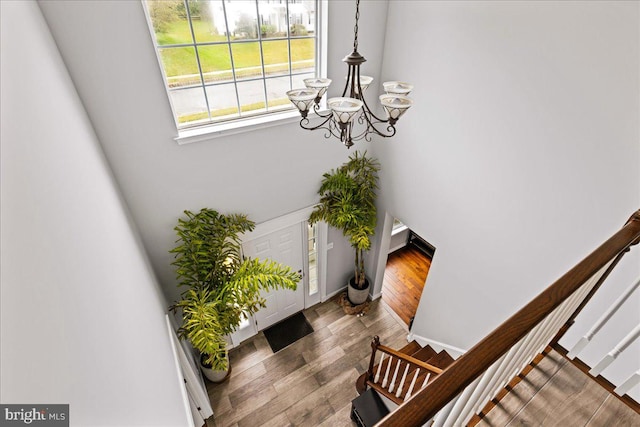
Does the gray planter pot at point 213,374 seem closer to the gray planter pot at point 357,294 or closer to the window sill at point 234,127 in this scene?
the gray planter pot at point 357,294

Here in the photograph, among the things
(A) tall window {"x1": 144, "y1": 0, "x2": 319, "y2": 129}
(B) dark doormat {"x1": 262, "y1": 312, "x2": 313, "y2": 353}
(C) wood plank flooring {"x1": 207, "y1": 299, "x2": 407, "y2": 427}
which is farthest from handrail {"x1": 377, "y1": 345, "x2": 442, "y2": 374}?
(A) tall window {"x1": 144, "y1": 0, "x2": 319, "y2": 129}

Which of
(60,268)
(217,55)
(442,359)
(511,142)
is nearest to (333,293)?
(442,359)

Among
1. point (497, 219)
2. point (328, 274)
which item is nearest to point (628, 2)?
point (497, 219)

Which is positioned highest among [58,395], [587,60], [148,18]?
[148,18]

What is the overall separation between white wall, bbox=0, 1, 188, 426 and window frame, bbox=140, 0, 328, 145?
765 millimetres

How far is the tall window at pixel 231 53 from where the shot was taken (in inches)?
97.4

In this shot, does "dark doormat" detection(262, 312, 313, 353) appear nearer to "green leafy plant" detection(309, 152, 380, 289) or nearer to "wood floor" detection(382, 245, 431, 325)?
"wood floor" detection(382, 245, 431, 325)

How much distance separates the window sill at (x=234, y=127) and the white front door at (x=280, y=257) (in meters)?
1.38

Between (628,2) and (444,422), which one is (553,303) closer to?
(444,422)

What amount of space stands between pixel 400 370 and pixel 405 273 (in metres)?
2.25

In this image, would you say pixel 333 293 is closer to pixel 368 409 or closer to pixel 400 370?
Answer: pixel 400 370

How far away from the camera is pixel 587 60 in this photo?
201cm

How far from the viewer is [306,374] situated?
4.07 metres

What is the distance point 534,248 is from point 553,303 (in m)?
2.00
